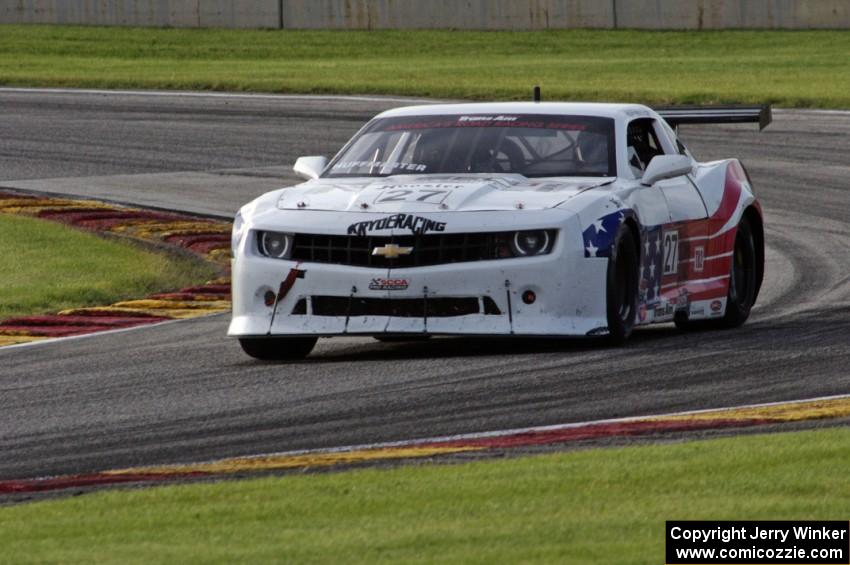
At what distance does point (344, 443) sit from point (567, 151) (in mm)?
3781

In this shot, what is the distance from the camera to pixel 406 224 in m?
9.55

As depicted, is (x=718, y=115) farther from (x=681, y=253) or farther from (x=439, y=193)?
(x=439, y=193)

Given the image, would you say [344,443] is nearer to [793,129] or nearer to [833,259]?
[833,259]

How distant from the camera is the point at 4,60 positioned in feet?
127

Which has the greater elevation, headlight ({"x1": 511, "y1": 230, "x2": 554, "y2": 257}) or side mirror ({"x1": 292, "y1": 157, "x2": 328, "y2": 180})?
side mirror ({"x1": 292, "y1": 157, "x2": 328, "y2": 180})

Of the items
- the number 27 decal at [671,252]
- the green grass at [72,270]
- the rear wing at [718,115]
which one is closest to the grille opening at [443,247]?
the number 27 decal at [671,252]

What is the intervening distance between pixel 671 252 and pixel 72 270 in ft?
18.9

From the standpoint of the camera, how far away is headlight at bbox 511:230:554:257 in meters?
9.59

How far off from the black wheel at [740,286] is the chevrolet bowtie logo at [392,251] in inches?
86.9

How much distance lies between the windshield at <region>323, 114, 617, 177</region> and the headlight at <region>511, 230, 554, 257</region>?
3.26 feet

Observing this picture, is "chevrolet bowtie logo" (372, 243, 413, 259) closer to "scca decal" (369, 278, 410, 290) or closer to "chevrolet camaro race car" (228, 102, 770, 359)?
"chevrolet camaro race car" (228, 102, 770, 359)

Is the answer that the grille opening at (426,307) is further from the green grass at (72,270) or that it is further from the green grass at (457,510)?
the green grass at (72,270)

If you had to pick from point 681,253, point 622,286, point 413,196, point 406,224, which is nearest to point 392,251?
point 406,224

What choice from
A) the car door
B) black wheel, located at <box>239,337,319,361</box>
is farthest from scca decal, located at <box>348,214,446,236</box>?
the car door
